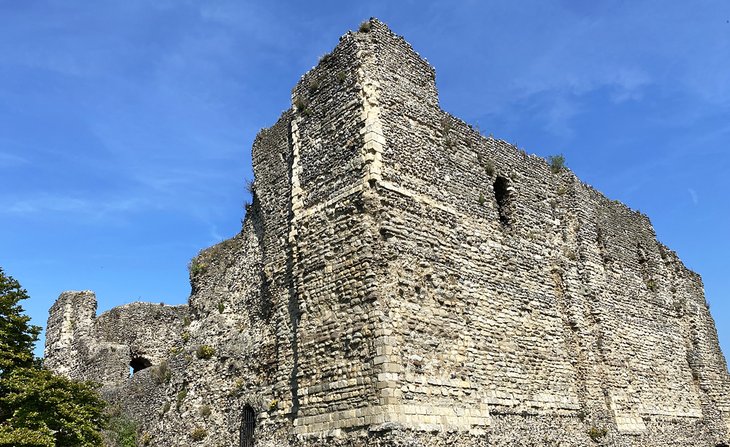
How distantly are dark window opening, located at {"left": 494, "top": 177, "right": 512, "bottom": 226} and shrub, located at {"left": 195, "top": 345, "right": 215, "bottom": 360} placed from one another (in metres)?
8.22

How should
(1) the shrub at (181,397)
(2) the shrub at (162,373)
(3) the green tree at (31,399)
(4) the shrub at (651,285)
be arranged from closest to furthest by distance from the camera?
(3) the green tree at (31,399) < (1) the shrub at (181,397) < (2) the shrub at (162,373) < (4) the shrub at (651,285)

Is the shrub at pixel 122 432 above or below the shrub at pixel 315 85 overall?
below

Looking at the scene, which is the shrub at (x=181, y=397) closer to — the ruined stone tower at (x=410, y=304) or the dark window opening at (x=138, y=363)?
the ruined stone tower at (x=410, y=304)

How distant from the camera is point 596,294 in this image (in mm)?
17906

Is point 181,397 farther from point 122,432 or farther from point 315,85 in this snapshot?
point 315,85

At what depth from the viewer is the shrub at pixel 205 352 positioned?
16.4 metres

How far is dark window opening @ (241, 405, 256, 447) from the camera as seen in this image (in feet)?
47.0

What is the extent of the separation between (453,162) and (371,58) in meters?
3.21

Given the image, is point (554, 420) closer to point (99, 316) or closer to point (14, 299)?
point (14, 299)

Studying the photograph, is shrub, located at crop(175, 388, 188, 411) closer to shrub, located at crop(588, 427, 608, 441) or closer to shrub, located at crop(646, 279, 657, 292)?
shrub, located at crop(588, 427, 608, 441)

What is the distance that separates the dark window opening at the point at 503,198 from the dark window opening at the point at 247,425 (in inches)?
307

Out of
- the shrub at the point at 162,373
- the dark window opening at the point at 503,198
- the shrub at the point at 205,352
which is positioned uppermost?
the dark window opening at the point at 503,198

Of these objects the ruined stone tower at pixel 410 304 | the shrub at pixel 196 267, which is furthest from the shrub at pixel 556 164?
the shrub at pixel 196 267

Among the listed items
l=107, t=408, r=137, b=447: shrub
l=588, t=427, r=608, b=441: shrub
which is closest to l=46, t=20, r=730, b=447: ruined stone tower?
l=588, t=427, r=608, b=441: shrub
